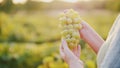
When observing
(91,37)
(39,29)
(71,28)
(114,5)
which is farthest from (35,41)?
(71,28)

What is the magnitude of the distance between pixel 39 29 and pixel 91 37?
228 inches

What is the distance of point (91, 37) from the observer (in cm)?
268

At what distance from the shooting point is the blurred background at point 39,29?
610 centimetres

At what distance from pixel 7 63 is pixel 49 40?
69.1 inches

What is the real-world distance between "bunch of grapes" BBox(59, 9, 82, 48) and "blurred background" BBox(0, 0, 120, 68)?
243cm

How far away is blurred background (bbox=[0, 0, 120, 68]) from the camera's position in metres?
6.10

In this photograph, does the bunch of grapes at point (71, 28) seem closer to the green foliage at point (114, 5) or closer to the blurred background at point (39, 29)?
the blurred background at point (39, 29)

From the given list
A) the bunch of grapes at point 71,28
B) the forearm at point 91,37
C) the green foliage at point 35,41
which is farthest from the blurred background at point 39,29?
the bunch of grapes at point 71,28

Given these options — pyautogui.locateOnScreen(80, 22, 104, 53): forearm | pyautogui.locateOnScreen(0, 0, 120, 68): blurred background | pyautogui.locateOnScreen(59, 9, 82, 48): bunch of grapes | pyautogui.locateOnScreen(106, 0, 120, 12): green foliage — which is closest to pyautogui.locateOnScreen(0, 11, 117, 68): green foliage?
pyautogui.locateOnScreen(0, 0, 120, 68): blurred background

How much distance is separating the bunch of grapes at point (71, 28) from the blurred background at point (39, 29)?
95.8 inches

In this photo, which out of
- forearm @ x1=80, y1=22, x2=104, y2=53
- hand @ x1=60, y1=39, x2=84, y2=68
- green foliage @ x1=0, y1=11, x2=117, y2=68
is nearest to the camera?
hand @ x1=60, y1=39, x2=84, y2=68

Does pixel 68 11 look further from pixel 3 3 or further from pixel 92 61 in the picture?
pixel 3 3

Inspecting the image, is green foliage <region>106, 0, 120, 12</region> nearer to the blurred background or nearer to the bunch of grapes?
the blurred background

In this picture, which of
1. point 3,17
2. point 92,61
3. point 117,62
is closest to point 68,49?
point 117,62
